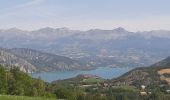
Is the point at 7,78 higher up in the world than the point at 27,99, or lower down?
higher up

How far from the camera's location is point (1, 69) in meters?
90.6

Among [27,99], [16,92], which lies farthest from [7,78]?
[27,99]

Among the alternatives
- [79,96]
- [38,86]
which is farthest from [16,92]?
[79,96]

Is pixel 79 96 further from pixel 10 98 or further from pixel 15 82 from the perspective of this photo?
pixel 10 98

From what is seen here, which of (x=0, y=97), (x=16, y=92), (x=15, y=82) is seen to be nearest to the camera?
(x=0, y=97)

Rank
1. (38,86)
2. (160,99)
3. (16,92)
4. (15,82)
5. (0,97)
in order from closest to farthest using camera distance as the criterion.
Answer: (0,97), (16,92), (15,82), (38,86), (160,99)

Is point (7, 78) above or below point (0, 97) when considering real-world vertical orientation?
above

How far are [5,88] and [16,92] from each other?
2.70 meters

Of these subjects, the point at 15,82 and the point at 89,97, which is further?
the point at 89,97

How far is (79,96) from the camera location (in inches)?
4921

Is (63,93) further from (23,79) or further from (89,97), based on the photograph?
(23,79)

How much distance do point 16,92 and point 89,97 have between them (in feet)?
161

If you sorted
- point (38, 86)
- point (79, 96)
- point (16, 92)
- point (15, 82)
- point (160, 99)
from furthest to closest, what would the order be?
point (160, 99), point (79, 96), point (38, 86), point (15, 82), point (16, 92)

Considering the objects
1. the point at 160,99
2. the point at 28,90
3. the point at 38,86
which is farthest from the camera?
the point at 160,99
